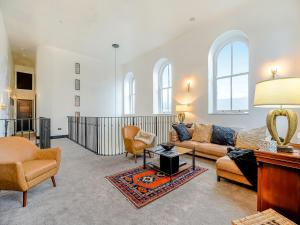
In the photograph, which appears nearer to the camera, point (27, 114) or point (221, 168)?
point (221, 168)

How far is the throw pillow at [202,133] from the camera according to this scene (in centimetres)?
423

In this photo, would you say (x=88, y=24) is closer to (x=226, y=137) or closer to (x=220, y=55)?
(x=220, y=55)

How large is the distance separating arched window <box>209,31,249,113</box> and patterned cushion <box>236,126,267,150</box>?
1155mm

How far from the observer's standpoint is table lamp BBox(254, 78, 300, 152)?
1507 millimetres

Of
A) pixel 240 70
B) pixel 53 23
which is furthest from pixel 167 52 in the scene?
pixel 53 23

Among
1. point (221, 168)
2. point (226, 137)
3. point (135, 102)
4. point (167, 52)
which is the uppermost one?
point (167, 52)

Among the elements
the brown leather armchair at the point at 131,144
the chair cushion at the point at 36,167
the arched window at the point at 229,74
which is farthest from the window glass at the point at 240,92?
the chair cushion at the point at 36,167

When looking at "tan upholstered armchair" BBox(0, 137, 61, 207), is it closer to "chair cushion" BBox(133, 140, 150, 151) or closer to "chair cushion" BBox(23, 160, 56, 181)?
"chair cushion" BBox(23, 160, 56, 181)

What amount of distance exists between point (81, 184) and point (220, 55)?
16.7ft

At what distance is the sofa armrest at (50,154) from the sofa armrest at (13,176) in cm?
59

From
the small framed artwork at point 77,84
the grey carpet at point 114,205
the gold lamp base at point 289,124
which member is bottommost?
the grey carpet at point 114,205

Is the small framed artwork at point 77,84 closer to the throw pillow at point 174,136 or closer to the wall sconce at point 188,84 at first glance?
the wall sconce at point 188,84

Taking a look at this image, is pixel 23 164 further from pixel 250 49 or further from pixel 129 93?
pixel 129 93

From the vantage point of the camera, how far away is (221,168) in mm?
2697
